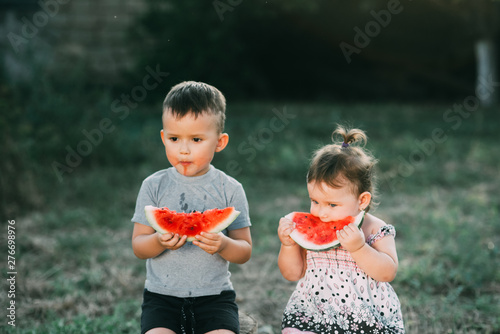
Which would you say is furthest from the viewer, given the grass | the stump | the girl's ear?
the grass

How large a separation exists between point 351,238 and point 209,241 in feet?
2.18

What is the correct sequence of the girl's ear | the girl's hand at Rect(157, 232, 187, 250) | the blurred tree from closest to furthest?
1. the girl's hand at Rect(157, 232, 187, 250)
2. the girl's ear
3. the blurred tree

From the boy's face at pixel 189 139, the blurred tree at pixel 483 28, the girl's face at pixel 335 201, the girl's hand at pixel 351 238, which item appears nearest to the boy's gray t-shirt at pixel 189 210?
the boy's face at pixel 189 139

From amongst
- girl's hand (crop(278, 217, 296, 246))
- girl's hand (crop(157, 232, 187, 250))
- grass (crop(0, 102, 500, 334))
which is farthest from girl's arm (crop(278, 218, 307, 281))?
grass (crop(0, 102, 500, 334))

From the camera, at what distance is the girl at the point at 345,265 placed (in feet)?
8.50

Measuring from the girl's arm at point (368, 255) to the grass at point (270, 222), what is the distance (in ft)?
4.45

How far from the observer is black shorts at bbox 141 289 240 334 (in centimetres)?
263

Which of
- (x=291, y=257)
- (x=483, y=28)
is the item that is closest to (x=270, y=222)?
(x=291, y=257)

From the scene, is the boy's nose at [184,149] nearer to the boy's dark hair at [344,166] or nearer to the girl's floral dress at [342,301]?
the boy's dark hair at [344,166]

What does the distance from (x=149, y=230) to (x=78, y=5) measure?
46.7 feet

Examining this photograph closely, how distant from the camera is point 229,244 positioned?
2.59m

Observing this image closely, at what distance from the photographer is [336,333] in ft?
8.51

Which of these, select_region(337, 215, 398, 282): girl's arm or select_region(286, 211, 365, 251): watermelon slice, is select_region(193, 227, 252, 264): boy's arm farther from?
select_region(337, 215, 398, 282): girl's arm

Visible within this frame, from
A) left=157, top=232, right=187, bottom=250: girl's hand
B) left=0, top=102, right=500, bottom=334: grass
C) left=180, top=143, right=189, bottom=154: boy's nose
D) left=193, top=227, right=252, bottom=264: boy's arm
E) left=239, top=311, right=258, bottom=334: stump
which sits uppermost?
left=180, top=143, right=189, bottom=154: boy's nose
